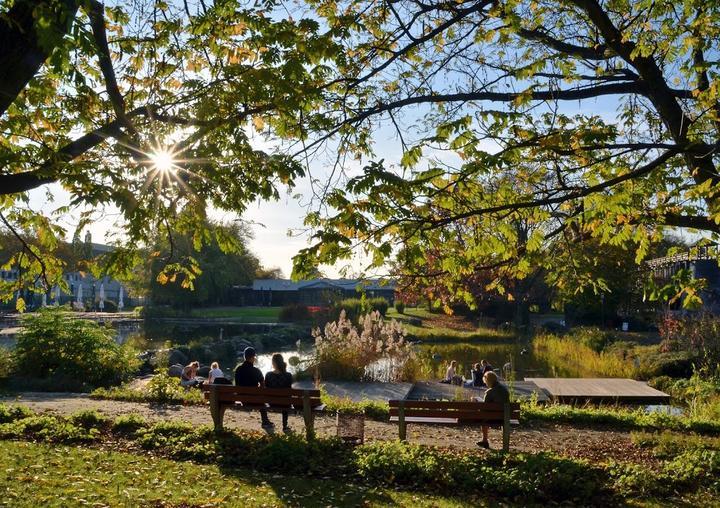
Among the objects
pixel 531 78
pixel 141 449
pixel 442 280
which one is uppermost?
pixel 531 78

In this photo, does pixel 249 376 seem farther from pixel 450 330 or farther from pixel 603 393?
pixel 450 330

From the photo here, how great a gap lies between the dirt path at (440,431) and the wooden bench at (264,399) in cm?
78

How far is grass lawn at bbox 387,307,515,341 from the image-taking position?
113 feet

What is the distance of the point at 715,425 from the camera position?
10273 mm

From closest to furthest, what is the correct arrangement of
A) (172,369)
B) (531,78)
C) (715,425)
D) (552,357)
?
(531,78) → (715,425) → (172,369) → (552,357)

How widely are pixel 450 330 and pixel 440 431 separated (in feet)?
94.3

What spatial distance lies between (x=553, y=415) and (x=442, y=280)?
4.50 m

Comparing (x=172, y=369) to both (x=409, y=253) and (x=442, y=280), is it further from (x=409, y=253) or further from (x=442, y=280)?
(x=409, y=253)

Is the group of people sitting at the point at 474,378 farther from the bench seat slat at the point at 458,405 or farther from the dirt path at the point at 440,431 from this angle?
the bench seat slat at the point at 458,405


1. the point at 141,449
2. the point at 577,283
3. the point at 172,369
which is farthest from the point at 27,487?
the point at 172,369

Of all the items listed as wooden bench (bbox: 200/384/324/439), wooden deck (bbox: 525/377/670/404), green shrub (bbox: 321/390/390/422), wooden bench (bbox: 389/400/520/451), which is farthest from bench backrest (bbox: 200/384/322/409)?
wooden deck (bbox: 525/377/670/404)

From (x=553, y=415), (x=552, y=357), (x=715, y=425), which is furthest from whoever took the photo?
(x=552, y=357)

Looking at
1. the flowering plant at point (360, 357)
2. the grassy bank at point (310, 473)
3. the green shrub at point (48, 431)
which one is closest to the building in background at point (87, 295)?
the flowering plant at point (360, 357)

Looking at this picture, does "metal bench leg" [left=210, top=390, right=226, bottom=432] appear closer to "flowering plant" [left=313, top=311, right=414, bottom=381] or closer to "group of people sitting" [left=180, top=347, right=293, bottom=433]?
"group of people sitting" [left=180, top=347, right=293, bottom=433]
